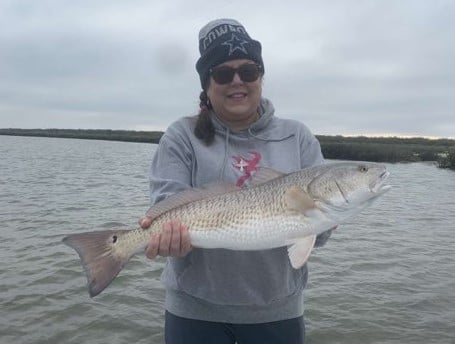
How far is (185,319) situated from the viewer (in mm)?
3824

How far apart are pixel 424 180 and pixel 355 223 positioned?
20.7m

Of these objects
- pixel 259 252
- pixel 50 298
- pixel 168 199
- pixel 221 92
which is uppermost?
pixel 221 92

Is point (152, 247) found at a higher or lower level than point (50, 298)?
higher

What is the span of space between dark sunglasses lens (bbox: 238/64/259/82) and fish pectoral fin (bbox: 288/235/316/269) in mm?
1314

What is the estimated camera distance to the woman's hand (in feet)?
11.7

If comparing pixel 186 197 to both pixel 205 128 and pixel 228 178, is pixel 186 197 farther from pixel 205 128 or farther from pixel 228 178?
pixel 205 128

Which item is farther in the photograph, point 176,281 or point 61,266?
point 61,266

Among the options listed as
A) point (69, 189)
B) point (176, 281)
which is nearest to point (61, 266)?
point (176, 281)

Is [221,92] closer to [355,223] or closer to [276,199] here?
[276,199]

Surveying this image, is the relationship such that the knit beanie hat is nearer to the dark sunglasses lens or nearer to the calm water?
the dark sunglasses lens

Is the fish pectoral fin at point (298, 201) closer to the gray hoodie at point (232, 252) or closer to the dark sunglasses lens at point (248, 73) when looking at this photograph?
the gray hoodie at point (232, 252)

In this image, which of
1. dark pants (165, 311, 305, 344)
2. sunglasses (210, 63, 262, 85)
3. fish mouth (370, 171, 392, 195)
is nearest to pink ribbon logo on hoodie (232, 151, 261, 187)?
sunglasses (210, 63, 262, 85)

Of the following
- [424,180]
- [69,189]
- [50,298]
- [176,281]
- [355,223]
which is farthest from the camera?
[424,180]

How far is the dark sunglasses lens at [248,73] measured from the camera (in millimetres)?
3955
